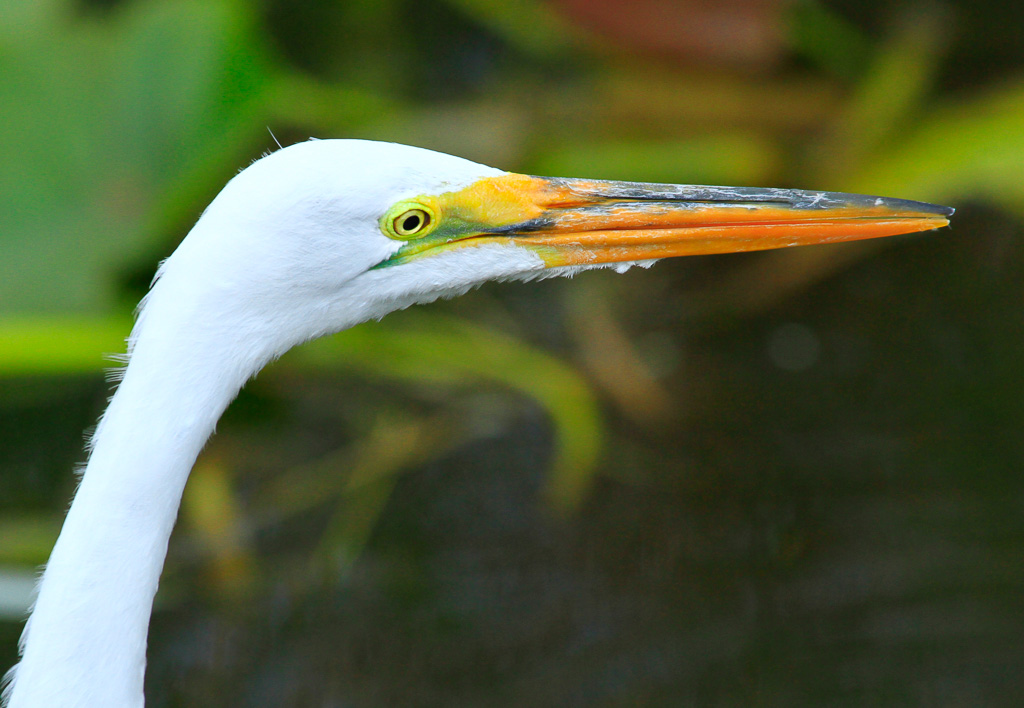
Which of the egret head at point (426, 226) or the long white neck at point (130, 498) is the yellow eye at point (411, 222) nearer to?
the egret head at point (426, 226)

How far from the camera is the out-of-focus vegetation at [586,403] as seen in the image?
7.70ft

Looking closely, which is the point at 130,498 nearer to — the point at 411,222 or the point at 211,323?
the point at 211,323

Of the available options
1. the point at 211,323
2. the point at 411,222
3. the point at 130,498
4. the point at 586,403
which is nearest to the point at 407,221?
the point at 411,222

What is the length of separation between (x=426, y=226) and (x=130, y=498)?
0.47 m

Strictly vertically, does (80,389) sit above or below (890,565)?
above

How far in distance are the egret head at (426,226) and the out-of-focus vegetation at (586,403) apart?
51.4 inches

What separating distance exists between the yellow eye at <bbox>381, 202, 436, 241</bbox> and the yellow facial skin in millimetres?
26

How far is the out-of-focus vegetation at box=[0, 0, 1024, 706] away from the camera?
92.4 inches

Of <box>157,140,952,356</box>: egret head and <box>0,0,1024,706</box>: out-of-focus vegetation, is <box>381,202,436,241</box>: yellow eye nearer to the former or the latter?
<box>157,140,952,356</box>: egret head

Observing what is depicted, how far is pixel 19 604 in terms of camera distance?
2.29m

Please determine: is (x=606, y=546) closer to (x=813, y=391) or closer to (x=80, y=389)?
(x=813, y=391)

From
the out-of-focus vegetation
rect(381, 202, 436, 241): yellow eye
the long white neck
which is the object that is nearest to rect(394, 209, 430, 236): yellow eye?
rect(381, 202, 436, 241): yellow eye

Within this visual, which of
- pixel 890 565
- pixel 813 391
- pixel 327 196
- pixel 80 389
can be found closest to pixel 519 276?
pixel 327 196

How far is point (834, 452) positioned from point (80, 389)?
2168 millimetres
